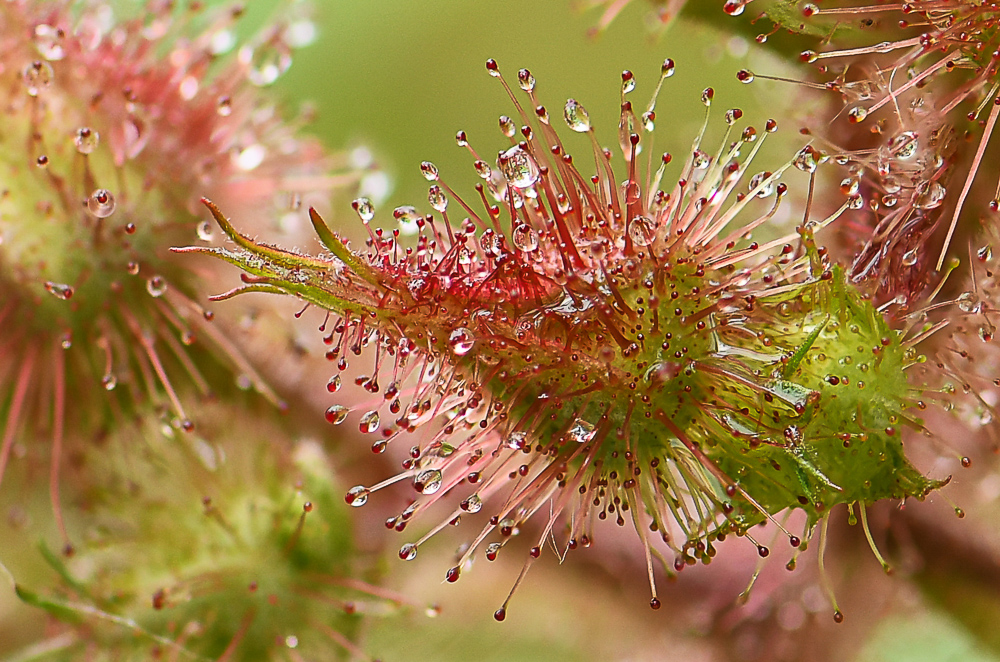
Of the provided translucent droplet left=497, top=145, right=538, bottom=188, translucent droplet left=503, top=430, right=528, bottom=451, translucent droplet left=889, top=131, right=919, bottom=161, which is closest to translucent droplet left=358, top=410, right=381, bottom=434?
translucent droplet left=503, top=430, right=528, bottom=451

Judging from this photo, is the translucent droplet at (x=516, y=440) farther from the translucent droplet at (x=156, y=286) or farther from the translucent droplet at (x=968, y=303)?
the translucent droplet at (x=156, y=286)

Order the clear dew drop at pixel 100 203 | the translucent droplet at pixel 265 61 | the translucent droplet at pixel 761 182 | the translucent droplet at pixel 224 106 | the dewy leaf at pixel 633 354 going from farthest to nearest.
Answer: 1. the translucent droplet at pixel 265 61
2. the translucent droplet at pixel 224 106
3. the clear dew drop at pixel 100 203
4. the translucent droplet at pixel 761 182
5. the dewy leaf at pixel 633 354

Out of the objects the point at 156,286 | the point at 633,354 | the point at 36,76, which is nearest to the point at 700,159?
the point at 633,354

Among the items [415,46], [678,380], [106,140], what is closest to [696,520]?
[678,380]

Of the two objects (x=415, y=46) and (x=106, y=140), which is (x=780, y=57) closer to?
(x=106, y=140)

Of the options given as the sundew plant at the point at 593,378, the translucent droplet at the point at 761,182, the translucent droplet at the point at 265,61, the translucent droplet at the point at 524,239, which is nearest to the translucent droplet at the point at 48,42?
the sundew plant at the point at 593,378

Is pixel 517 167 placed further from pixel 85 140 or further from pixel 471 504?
pixel 85 140

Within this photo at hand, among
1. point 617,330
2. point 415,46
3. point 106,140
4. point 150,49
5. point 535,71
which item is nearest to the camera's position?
point 617,330

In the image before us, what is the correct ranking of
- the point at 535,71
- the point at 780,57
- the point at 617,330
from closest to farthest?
the point at 617,330
the point at 780,57
the point at 535,71
